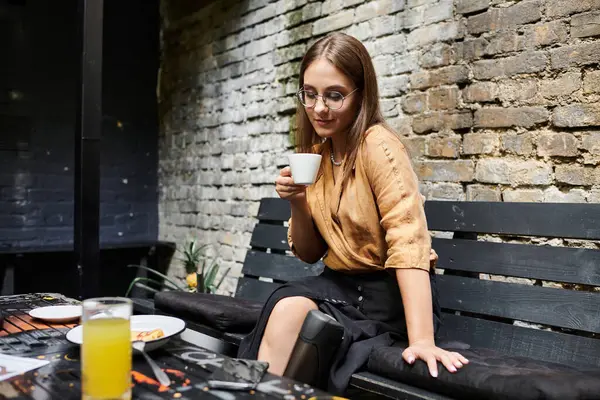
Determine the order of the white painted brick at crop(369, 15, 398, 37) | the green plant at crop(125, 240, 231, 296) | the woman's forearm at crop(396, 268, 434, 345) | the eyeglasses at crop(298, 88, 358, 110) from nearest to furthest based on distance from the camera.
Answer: the woman's forearm at crop(396, 268, 434, 345), the eyeglasses at crop(298, 88, 358, 110), the white painted brick at crop(369, 15, 398, 37), the green plant at crop(125, 240, 231, 296)

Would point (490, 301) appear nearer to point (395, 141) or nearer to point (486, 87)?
point (395, 141)

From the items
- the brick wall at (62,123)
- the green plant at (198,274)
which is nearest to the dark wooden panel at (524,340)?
the green plant at (198,274)

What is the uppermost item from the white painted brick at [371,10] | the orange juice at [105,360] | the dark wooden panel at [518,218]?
the white painted brick at [371,10]

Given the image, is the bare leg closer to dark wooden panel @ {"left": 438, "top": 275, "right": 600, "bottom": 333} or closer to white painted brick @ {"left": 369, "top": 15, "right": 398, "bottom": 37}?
dark wooden panel @ {"left": 438, "top": 275, "right": 600, "bottom": 333}

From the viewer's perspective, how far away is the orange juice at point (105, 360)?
0.97 metres

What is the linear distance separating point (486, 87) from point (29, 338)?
1850mm

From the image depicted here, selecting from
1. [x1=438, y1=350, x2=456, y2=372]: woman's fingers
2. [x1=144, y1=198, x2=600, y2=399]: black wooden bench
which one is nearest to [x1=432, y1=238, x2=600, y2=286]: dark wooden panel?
[x1=144, y1=198, x2=600, y2=399]: black wooden bench

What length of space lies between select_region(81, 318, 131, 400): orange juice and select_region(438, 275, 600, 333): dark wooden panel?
127cm

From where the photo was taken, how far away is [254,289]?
267cm

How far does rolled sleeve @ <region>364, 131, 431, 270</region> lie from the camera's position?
61.4 inches

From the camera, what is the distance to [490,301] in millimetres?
1883

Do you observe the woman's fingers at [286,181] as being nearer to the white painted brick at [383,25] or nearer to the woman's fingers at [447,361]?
the woman's fingers at [447,361]

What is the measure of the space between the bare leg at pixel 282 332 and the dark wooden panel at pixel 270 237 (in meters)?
0.98

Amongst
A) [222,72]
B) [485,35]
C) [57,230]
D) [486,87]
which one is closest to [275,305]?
[486,87]
